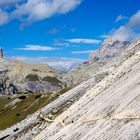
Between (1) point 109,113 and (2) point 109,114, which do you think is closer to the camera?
(2) point 109,114

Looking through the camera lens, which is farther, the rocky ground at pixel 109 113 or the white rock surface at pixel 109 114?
the rocky ground at pixel 109 113

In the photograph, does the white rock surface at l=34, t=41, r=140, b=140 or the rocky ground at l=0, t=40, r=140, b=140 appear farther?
the rocky ground at l=0, t=40, r=140, b=140

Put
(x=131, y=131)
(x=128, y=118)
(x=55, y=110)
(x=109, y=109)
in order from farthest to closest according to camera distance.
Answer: (x=55, y=110)
(x=109, y=109)
(x=128, y=118)
(x=131, y=131)

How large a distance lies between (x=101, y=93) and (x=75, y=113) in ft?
19.0

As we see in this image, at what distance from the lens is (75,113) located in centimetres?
6638

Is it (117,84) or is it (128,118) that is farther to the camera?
(117,84)

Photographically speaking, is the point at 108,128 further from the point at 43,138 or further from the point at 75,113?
the point at 43,138

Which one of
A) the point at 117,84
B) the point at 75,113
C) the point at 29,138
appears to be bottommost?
the point at 29,138

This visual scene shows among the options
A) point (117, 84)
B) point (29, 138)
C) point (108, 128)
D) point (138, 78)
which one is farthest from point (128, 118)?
point (29, 138)

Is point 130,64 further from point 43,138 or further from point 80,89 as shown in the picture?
point 80,89

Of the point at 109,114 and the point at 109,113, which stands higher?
the point at 109,113

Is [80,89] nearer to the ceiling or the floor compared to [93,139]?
nearer to the ceiling

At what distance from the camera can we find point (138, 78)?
5703 cm

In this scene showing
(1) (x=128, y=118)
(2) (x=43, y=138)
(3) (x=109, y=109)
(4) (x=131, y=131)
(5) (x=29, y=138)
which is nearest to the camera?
(4) (x=131, y=131)
